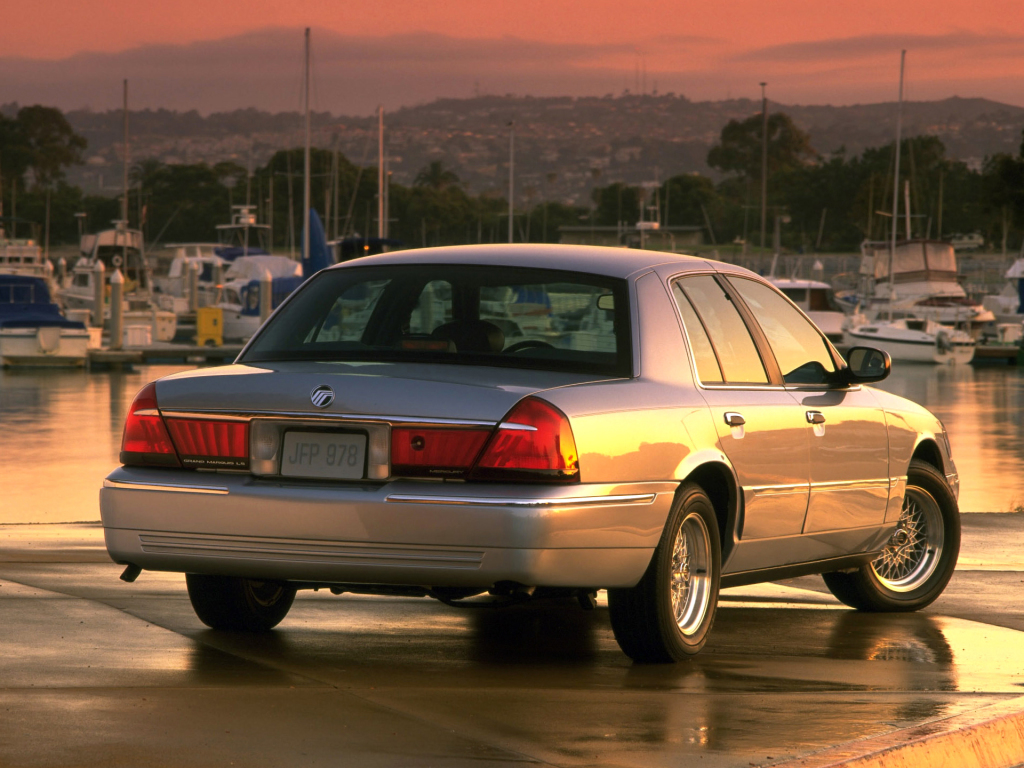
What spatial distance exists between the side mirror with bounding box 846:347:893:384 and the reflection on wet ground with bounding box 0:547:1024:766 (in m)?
1.16

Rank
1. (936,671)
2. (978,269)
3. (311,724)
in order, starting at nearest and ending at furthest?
(311,724) → (936,671) → (978,269)

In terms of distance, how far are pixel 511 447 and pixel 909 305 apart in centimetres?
5856

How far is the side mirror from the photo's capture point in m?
7.62

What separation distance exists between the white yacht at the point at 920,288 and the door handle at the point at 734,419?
53490 millimetres

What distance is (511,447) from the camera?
18.7 ft

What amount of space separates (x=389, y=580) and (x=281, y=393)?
0.75 meters

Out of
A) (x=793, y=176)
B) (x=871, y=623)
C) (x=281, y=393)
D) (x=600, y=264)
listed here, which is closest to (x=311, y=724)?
(x=281, y=393)

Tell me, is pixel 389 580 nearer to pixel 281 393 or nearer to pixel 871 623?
pixel 281 393

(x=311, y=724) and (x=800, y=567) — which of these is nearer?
(x=311, y=724)

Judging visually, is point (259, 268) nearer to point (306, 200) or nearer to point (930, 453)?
point (306, 200)

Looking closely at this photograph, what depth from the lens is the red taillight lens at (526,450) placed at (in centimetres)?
569

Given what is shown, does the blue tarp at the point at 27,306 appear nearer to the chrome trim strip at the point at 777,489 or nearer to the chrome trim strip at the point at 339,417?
the chrome trim strip at the point at 777,489

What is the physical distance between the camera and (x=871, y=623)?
8055 mm

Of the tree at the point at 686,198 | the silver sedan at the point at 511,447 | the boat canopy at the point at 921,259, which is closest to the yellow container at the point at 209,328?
the boat canopy at the point at 921,259
